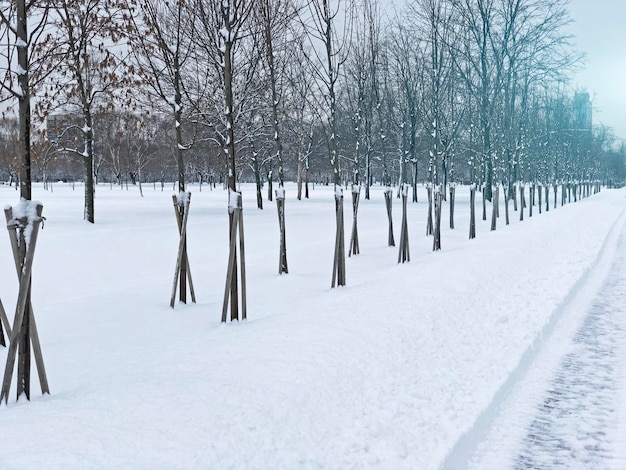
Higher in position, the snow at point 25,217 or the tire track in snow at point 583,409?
the snow at point 25,217

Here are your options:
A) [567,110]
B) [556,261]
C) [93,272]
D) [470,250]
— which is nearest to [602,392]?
[556,261]

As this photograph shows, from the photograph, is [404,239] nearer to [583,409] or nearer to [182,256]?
[182,256]

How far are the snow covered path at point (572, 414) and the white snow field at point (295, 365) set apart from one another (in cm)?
5

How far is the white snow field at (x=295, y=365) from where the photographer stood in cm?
329

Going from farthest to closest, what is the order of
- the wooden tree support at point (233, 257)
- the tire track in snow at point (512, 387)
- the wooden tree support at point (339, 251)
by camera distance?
the wooden tree support at point (339, 251)
the wooden tree support at point (233, 257)
the tire track in snow at point (512, 387)

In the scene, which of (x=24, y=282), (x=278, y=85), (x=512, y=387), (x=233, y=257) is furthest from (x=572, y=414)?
(x=278, y=85)

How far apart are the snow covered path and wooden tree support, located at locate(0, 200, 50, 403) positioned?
3.33m

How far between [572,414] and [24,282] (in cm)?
426

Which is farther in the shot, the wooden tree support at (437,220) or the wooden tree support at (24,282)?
the wooden tree support at (437,220)

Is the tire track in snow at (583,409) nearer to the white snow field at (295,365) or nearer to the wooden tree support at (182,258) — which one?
the white snow field at (295,365)

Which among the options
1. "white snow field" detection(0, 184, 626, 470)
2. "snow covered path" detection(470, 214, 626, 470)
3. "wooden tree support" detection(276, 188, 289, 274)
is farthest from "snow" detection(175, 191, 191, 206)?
"snow covered path" detection(470, 214, 626, 470)

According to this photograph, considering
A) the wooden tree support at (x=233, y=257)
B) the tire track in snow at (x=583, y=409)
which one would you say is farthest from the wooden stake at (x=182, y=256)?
the tire track in snow at (x=583, y=409)

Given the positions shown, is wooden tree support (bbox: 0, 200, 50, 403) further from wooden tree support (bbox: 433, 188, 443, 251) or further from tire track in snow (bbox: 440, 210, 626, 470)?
wooden tree support (bbox: 433, 188, 443, 251)

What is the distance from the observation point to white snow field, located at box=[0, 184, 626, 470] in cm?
329
